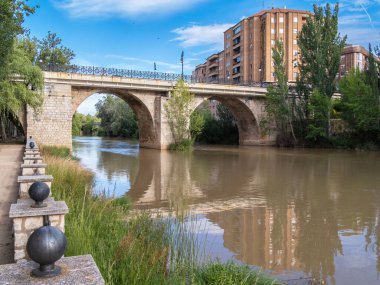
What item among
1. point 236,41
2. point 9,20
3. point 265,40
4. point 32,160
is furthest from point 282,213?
point 236,41

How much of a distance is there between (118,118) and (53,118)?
106 ft

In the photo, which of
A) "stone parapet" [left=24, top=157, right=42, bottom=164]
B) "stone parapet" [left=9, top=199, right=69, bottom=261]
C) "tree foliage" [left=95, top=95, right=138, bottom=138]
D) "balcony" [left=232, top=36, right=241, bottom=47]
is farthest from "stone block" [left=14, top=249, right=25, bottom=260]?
"balcony" [left=232, top=36, right=241, bottom=47]

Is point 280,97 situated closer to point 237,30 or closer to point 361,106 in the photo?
point 361,106

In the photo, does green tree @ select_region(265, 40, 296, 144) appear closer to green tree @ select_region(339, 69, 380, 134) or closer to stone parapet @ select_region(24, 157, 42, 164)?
green tree @ select_region(339, 69, 380, 134)

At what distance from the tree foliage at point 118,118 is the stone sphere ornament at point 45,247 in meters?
50.8

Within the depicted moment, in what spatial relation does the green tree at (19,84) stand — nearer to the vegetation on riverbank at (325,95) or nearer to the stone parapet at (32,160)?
the stone parapet at (32,160)

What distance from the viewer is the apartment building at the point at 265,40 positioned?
56.5 m

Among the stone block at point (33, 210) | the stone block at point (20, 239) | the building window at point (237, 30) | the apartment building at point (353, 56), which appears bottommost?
the stone block at point (20, 239)

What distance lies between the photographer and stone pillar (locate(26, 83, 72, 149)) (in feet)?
75.7

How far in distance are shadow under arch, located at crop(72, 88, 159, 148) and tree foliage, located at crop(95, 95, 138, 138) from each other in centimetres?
2071

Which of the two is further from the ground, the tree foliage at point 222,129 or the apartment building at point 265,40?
the apartment building at point 265,40

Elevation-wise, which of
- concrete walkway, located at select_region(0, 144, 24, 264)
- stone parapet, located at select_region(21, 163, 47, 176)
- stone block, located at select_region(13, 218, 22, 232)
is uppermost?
stone parapet, located at select_region(21, 163, 47, 176)

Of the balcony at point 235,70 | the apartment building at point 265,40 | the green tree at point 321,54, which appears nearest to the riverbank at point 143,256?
the green tree at point 321,54

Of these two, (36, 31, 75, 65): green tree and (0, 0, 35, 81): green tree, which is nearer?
(0, 0, 35, 81): green tree
